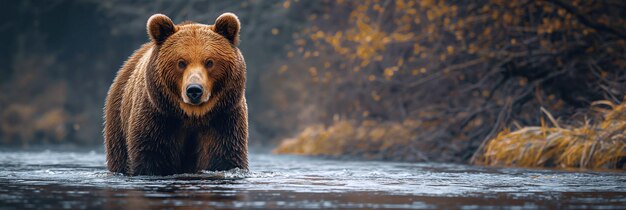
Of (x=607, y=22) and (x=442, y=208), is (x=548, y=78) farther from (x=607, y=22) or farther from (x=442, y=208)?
(x=442, y=208)

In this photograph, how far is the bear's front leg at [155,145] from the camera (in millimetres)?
9469

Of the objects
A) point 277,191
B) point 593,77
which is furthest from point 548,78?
point 277,191

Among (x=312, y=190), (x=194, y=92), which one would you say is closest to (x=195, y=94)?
(x=194, y=92)

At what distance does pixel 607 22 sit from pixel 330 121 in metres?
7.90

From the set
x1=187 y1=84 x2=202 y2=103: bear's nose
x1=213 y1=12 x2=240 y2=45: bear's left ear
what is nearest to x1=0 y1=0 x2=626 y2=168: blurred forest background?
x1=213 y1=12 x2=240 y2=45: bear's left ear

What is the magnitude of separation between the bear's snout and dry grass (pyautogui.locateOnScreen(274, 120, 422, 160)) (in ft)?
27.7

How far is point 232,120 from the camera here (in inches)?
378

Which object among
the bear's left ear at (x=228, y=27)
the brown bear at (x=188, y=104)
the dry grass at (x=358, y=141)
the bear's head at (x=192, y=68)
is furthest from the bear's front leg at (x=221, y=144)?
the dry grass at (x=358, y=141)

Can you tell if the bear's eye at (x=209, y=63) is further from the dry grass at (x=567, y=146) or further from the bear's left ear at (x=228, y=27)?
the dry grass at (x=567, y=146)

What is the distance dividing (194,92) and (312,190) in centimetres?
133

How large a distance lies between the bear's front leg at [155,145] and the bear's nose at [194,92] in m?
0.57

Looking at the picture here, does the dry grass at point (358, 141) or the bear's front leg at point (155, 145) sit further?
the dry grass at point (358, 141)

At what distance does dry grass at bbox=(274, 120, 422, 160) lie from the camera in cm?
1823

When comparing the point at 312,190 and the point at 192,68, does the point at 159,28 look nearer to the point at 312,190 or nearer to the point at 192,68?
the point at 192,68
